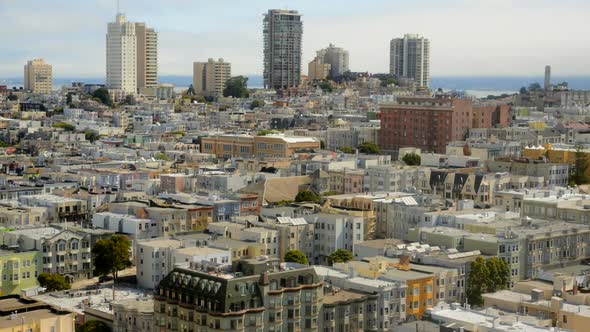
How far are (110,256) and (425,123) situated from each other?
1910 inches

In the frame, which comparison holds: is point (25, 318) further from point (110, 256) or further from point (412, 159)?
point (412, 159)

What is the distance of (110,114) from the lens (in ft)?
403

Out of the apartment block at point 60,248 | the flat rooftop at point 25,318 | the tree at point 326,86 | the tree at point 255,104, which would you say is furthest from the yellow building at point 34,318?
the tree at point 326,86

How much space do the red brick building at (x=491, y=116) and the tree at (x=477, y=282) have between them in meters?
52.8

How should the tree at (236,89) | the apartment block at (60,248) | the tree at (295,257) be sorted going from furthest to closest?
the tree at (236,89)
the apartment block at (60,248)
the tree at (295,257)

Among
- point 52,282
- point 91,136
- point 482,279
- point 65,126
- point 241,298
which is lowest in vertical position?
point 52,282

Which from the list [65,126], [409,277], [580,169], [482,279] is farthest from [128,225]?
[65,126]

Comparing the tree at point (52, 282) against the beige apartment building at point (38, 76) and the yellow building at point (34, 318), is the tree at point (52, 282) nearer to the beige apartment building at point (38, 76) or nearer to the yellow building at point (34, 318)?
the yellow building at point (34, 318)

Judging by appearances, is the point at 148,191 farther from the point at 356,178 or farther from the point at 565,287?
the point at 565,287

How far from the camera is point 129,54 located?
557 feet

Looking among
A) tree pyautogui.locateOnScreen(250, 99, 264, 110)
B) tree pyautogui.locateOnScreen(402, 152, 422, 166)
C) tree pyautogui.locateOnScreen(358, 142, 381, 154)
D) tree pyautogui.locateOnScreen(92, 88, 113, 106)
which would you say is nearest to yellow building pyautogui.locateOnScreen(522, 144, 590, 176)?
tree pyautogui.locateOnScreen(402, 152, 422, 166)

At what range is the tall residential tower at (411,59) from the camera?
188 metres

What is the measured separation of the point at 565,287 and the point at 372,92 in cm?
13226

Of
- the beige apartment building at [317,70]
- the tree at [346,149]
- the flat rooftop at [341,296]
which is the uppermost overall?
the beige apartment building at [317,70]
